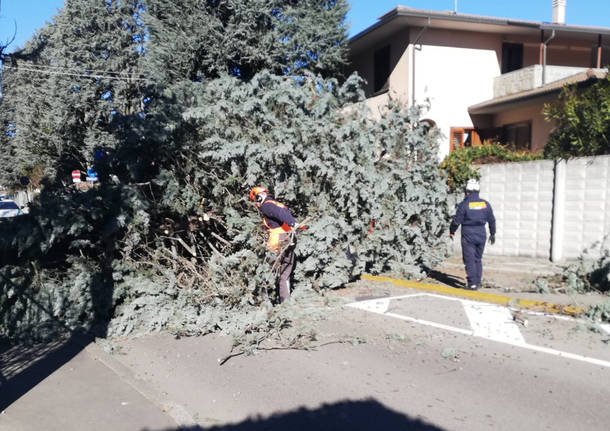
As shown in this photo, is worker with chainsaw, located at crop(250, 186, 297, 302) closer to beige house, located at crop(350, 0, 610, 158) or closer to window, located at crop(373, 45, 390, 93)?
beige house, located at crop(350, 0, 610, 158)

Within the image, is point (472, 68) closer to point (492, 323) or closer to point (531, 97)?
point (531, 97)

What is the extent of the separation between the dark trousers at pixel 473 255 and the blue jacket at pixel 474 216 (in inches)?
4.1

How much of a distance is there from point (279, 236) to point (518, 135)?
577 inches

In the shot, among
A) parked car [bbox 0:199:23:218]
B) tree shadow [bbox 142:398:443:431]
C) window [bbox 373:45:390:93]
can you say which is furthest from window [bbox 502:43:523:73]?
parked car [bbox 0:199:23:218]

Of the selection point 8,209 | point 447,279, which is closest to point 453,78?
point 447,279

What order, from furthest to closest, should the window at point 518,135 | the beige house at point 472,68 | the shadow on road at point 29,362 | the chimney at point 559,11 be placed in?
the chimney at point 559,11
the window at point 518,135
the beige house at point 472,68
the shadow on road at point 29,362

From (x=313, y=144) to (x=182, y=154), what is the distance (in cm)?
202

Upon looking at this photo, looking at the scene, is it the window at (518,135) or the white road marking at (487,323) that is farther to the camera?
the window at (518,135)

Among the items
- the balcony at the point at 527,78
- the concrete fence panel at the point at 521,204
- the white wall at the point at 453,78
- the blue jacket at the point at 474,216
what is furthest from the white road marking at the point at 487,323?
the balcony at the point at 527,78

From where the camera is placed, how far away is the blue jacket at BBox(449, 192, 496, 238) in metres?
7.46

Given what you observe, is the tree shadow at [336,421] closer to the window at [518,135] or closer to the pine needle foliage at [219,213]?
the pine needle foliage at [219,213]

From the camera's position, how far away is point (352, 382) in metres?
4.27

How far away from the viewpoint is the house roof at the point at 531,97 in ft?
47.4

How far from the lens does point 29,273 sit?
5.87 meters
